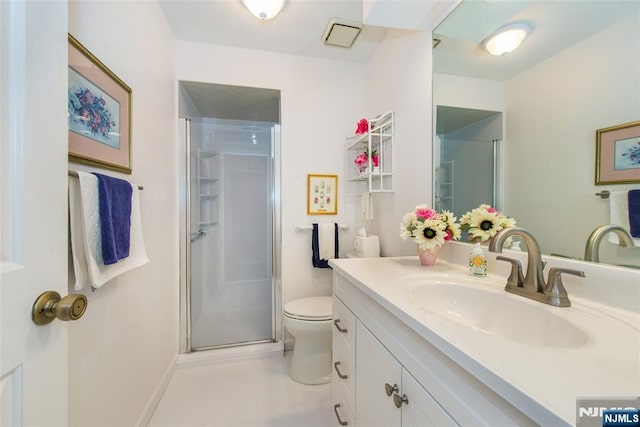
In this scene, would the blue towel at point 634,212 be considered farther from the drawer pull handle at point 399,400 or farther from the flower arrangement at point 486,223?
the drawer pull handle at point 399,400

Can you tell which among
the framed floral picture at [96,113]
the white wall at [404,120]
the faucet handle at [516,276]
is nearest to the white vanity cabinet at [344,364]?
the faucet handle at [516,276]

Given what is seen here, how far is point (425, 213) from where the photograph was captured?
1.18 metres

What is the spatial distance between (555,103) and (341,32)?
1.44 metres

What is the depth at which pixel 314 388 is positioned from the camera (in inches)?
65.8

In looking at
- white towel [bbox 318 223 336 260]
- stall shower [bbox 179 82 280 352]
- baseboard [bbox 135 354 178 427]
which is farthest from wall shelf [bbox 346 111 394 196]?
baseboard [bbox 135 354 178 427]

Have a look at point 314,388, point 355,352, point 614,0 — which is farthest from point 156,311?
point 614,0

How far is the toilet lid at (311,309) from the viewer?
1.64 metres

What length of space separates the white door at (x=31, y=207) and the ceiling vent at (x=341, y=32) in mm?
1526

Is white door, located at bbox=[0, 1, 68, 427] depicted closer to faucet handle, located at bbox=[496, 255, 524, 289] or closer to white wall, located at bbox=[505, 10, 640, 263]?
faucet handle, located at bbox=[496, 255, 524, 289]

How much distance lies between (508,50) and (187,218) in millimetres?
2165

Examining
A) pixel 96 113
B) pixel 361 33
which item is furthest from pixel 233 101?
pixel 96 113

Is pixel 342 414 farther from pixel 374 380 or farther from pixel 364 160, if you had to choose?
pixel 364 160

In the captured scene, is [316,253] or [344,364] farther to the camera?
[316,253]

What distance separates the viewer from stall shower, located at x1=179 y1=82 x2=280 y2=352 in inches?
81.4
